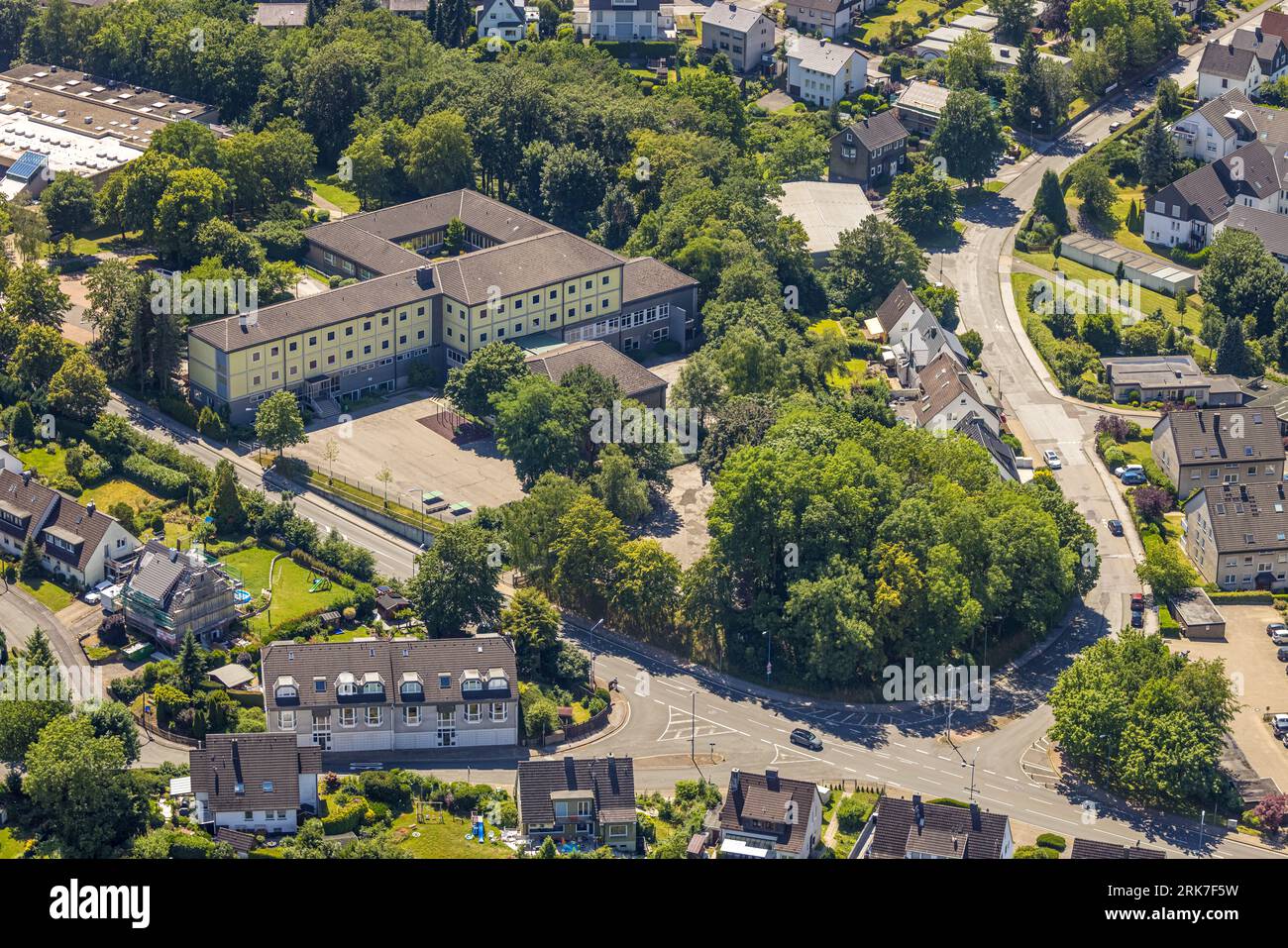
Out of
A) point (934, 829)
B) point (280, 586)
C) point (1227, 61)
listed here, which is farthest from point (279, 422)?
point (1227, 61)

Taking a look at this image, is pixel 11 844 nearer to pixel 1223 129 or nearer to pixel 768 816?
pixel 768 816

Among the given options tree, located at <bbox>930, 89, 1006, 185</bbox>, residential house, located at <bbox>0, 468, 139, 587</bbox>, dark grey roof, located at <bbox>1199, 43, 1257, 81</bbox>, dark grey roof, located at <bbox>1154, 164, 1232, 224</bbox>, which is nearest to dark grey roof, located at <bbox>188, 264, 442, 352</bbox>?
residential house, located at <bbox>0, 468, 139, 587</bbox>

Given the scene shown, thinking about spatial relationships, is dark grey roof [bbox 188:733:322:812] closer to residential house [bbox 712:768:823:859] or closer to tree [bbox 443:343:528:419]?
residential house [bbox 712:768:823:859]

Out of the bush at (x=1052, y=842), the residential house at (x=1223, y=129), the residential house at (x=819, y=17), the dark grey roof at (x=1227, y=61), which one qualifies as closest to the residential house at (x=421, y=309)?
the bush at (x=1052, y=842)
